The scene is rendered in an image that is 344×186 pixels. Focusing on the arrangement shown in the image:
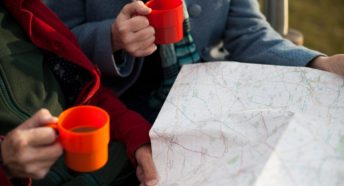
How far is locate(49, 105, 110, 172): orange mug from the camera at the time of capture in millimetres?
779

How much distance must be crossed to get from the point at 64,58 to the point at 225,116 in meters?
0.34

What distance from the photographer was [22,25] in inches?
41.1

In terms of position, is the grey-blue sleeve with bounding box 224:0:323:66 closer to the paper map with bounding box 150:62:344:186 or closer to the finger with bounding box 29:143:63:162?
the paper map with bounding box 150:62:344:186

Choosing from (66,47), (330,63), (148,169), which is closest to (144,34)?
(66,47)

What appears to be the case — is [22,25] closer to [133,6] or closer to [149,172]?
[133,6]

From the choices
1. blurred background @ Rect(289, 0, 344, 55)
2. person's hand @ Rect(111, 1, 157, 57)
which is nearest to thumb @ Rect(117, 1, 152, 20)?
person's hand @ Rect(111, 1, 157, 57)

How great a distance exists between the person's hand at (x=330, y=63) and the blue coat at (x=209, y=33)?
16mm

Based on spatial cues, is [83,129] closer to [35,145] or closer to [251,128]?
[35,145]

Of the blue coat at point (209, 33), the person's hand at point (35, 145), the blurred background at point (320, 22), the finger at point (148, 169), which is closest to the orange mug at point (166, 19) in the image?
the blue coat at point (209, 33)

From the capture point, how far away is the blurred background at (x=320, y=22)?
2.46 meters

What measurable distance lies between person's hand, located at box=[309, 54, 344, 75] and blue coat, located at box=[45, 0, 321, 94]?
16mm

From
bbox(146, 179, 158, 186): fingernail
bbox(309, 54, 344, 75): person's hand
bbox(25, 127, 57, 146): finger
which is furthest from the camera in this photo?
bbox(309, 54, 344, 75): person's hand

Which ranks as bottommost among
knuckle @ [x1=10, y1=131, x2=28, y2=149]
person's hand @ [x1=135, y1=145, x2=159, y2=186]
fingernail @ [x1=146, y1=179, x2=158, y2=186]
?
person's hand @ [x1=135, y1=145, x2=159, y2=186]

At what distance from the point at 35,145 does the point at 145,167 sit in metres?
0.28
